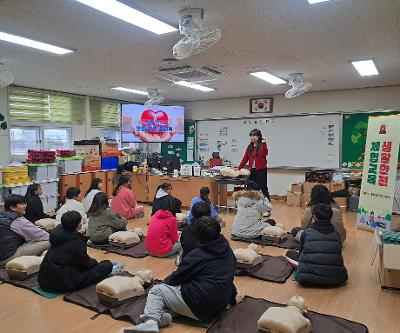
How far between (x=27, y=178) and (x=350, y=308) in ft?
18.5

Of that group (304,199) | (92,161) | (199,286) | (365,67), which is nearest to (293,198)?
(304,199)

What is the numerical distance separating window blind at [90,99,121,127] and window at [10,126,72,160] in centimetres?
77

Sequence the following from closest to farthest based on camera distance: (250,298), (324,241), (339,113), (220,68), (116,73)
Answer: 1. (250,298)
2. (324,241)
3. (220,68)
4. (116,73)
5. (339,113)

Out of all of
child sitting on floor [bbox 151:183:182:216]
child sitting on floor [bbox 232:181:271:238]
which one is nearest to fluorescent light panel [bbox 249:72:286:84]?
child sitting on floor [bbox 232:181:271:238]

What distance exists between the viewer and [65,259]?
3.22m

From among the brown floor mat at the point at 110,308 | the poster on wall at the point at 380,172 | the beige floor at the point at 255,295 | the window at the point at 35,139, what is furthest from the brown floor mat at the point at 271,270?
the window at the point at 35,139

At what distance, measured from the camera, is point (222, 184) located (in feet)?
24.0

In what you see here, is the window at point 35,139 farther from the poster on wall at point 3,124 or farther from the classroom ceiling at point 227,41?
the classroom ceiling at point 227,41

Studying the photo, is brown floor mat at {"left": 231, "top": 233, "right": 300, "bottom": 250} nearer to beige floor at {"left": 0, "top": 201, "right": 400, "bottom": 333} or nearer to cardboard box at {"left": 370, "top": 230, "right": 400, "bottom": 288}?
beige floor at {"left": 0, "top": 201, "right": 400, "bottom": 333}

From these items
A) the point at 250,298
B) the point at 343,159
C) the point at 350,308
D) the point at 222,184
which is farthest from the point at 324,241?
the point at 343,159

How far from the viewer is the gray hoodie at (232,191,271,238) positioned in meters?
4.98

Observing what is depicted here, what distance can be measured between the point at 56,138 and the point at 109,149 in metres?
1.22

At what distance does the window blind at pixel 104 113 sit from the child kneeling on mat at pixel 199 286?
264 inches

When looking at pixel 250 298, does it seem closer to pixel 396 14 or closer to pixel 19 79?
pixel 396 14
